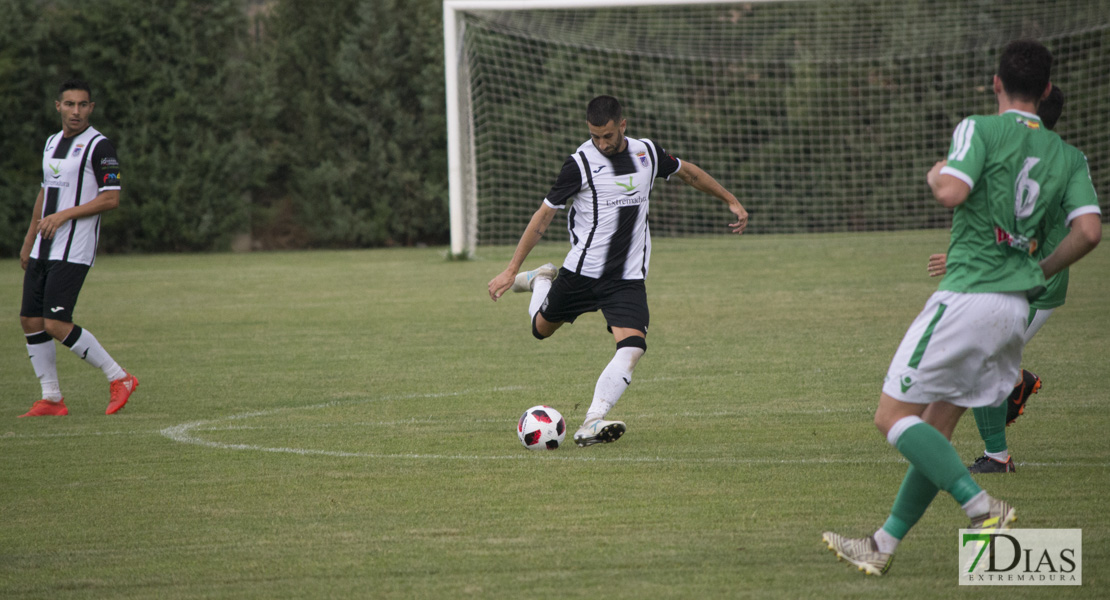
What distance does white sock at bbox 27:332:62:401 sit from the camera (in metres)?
7.67

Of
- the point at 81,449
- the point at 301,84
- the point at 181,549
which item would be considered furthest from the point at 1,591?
the point at 301,84

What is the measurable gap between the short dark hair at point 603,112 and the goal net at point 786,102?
1761 centimetres

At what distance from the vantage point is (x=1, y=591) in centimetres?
389

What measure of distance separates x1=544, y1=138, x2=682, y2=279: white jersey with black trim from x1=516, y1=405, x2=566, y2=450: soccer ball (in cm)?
96

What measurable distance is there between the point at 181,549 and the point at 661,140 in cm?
2353

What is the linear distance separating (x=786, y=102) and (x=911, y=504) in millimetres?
23062

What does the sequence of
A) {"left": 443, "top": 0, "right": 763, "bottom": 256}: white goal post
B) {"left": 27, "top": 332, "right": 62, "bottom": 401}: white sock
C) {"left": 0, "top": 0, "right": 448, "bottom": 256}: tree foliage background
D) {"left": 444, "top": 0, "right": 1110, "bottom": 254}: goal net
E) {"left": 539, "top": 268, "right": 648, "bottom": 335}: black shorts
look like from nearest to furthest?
{"left": 539, "top": 268, "right": 648, "bottom": 335}: black shorts, {"left": 27, "top": 332, "right": 62, "bottom": 401}: white sock, {"left": 443, "top": 0, "right": 763, "bottom": 256}: white goal post, {"left": 444, "top": 0, "right": 1110, "bottom": 254}: goal net, {"left": 0, "top": 0, "right": 448, "bottom": 256}: tree foliage background

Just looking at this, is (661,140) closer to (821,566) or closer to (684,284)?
(684,284)

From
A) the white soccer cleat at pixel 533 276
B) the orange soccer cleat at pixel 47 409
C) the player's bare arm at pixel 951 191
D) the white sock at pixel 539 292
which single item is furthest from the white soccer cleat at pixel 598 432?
the orange soccer cleat at pixel 47 409

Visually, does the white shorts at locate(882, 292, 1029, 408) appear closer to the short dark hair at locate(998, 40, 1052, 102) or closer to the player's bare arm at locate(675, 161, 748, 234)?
the short dark hair at locate(998, 40, 1052, 102)

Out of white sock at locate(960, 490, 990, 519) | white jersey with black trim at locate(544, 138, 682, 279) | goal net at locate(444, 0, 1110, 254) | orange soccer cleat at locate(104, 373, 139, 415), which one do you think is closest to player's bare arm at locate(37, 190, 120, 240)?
orange soccer cleat at locate(104, 373, 139, 415)

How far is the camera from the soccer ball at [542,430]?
236 inches

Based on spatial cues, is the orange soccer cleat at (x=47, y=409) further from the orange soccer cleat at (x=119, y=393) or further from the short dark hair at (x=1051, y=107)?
the short dark hair at (x=1051, y=107)

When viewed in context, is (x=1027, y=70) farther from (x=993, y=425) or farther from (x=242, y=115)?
(x=242, y=115)
